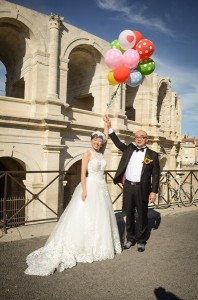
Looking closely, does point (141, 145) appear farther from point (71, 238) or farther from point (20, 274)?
point (20, 274)

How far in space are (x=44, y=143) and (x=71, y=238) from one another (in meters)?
7.86

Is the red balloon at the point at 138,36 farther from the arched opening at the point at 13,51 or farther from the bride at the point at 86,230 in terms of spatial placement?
the arched opening at the point at 13,51

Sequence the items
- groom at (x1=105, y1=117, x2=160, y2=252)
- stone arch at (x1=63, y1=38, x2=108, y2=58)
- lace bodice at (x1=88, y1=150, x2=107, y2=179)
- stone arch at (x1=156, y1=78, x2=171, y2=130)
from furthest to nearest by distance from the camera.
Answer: stone arch at (x1=156, y1=78, x2=171, y2=130), stone arch at (x1=63, y1=38, x2=108, y2=58), groom at (x1=105, y1=117, x2=160, y2=252), lace bodice at (x1=88, y1=150, x2=107, y2=179)

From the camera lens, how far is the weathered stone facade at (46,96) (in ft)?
34.3

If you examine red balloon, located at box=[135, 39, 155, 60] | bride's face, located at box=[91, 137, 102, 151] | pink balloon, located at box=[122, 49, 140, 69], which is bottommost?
bride's face, located at box=[91, 137, 102, 151]

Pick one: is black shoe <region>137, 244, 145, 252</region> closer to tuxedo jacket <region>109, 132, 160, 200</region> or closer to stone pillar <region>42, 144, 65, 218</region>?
tuxedo jacket <region>109, 132, 160, 200</region>

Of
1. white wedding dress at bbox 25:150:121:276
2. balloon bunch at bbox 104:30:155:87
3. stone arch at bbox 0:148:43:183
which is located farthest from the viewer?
stone arch at bbox 0:148:43:183

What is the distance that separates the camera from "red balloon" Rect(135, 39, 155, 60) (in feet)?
Answer: 16.7

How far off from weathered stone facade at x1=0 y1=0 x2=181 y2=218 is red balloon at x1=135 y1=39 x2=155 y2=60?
6.23 m

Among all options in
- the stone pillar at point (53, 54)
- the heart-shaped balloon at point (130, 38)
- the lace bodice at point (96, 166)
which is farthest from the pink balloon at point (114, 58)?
the stone pillar at point (53, 54)

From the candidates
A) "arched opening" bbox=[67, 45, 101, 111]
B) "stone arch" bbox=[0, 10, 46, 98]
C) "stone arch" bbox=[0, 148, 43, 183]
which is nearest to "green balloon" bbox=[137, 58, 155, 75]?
"stone arch" bbox=[0, 148, 43, 183]

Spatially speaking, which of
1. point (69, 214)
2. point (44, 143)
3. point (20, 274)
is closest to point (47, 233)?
point (69, 214)

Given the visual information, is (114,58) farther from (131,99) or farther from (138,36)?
(131,99)

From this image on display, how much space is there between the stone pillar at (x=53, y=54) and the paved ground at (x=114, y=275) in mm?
8049
